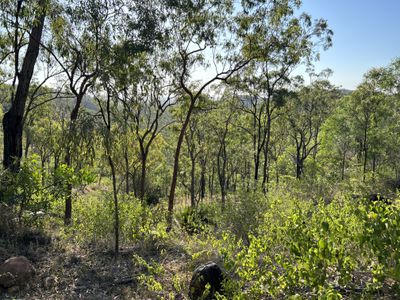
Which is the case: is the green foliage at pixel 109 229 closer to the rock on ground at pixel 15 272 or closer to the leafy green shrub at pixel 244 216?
the rock on ground at pixel 15 272

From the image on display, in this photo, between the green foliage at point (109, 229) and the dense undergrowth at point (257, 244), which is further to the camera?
the green foliage at point (109, 229)

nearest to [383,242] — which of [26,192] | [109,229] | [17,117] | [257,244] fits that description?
[257,244]

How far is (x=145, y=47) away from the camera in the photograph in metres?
8.26

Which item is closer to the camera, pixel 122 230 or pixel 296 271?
pixel 296 271

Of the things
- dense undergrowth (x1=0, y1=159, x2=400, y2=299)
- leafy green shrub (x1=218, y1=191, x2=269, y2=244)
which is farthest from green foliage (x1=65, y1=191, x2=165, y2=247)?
leafy green shrub (x1=218, y1=191, x2=269, y2=244)

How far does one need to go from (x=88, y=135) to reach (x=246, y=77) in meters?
13.1

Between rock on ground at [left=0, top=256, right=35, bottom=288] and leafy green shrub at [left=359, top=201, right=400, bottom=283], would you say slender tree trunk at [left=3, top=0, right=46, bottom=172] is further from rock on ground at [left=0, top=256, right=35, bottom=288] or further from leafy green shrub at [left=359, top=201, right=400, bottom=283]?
leafy green shrub at [left=359, top=201, right=400, bottom=283]

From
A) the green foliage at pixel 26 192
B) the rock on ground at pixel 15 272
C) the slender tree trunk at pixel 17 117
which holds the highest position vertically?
the slender tree trunk at pixel 17 117

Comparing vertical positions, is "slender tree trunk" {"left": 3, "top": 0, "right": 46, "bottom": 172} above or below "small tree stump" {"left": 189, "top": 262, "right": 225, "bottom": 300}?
above

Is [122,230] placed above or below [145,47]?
below

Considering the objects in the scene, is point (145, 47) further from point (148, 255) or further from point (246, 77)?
point (246, 77)

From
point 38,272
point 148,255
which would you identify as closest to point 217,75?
point 148,255

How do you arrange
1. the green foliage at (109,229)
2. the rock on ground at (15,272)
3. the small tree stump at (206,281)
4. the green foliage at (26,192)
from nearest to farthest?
1. the small tree stump at (206,281)
2. the rock on ground at (15,272)
3. the green foliage at (26,192)
4. the green foliage at (109,229)

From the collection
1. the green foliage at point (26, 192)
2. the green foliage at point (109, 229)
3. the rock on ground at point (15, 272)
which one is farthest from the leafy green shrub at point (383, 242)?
the green foliage at point (26, 192)
